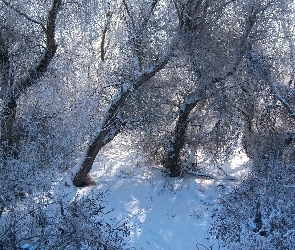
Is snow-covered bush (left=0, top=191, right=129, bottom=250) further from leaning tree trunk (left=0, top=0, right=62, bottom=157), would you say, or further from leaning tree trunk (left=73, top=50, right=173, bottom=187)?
leaning tree trunk (left=73, top=50, right=173, bottom=187)

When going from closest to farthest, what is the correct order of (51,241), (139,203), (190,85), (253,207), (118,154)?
1. (51,241)
2. (253,207)
3. (139,203)
4. (190,85)
5. (118,154)

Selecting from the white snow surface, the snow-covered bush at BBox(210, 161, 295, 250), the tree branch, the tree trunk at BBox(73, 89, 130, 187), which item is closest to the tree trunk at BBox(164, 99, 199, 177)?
the white snow surface

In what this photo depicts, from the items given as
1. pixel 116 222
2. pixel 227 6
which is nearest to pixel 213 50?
pixel 227 6

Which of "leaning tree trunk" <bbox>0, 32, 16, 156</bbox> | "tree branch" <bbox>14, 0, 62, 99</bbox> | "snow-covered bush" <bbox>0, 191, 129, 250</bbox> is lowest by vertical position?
"snow-covered bush" <bbox>0, 191, 129, 250</bbox>

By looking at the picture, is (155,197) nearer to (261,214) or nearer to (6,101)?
(261,214)

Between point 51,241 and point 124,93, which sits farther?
point 124,93

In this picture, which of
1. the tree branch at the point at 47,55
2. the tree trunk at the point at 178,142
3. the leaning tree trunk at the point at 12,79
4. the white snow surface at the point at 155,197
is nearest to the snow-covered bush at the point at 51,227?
A: the white snow surface at the point at 155,197

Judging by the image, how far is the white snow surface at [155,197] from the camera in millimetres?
10336

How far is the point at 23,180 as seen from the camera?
28.8 feet

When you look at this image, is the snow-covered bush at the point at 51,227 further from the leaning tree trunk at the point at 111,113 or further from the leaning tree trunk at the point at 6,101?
the leaning tree trunk at the point at 111,113

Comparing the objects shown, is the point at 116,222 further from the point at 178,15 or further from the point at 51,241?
the point at 178,15

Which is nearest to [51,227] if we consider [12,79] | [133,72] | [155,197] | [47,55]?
[12,79]

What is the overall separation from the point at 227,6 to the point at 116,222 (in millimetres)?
6844

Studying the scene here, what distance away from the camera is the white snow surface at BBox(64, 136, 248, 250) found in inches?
407
